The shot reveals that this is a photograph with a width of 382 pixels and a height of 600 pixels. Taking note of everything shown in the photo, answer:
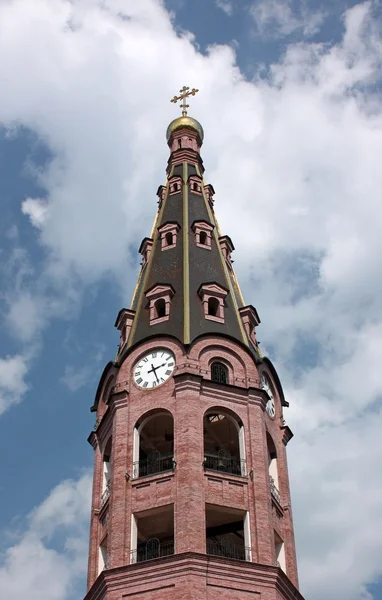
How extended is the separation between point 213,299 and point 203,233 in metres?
7.05

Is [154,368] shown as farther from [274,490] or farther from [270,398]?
[274,490]

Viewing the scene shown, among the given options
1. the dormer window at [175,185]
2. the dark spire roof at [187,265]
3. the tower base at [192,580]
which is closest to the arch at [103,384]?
the dark spire roof at [187,265]

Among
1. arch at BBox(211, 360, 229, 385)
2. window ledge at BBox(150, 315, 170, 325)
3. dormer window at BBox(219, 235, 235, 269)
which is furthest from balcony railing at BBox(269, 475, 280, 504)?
dormer window at BBox(219, 235, 235, 269)

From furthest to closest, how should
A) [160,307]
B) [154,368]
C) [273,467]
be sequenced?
[160,307]
[273,467]
[154,368]

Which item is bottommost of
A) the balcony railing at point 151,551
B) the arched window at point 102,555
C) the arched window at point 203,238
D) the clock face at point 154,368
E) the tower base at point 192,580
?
the tower base at point 192,580

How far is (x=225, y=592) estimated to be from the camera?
40.7 m

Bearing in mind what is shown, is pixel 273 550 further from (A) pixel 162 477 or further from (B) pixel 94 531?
(B) pixel 94 531

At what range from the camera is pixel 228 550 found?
43.6 meters

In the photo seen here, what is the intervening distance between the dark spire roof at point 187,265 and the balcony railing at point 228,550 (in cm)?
1046

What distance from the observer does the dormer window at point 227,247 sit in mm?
59709

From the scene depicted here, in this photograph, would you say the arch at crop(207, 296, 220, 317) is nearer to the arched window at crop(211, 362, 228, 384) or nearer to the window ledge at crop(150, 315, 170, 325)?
the window ledge at crop(150, 315, 170, 325)

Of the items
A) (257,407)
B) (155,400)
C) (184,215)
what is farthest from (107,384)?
(184,215)

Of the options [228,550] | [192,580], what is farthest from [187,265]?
[192,580]

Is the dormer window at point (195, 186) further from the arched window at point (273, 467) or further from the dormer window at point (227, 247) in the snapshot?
the arched window at point (273, 467)
